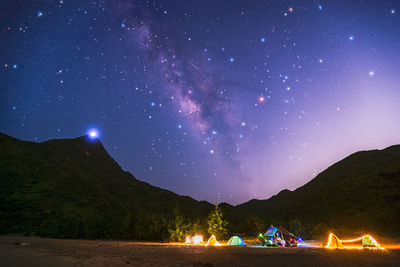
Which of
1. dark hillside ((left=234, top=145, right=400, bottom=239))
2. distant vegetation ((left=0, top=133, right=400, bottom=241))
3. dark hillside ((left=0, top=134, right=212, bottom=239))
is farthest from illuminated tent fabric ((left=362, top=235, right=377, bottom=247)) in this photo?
dark hillside ((left=234, top=145, right=400, bottom=239))

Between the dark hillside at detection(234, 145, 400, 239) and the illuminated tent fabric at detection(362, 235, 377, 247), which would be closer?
the illuminated tent fabric at detection(362, 235, 377, 247)

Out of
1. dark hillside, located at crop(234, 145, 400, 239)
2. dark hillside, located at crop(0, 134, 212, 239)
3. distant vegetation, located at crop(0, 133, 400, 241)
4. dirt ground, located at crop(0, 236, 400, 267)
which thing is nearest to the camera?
dirt ground, located at crop(0, 236, 400, 267)

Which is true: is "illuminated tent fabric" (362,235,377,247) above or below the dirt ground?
below

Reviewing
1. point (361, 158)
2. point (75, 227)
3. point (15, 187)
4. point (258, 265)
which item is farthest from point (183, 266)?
point (361, 158)

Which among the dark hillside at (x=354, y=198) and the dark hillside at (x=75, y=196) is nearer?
the dark hillside at (x=75, y=196)

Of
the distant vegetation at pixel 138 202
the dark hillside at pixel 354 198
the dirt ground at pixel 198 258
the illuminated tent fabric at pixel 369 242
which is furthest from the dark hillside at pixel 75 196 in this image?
the dark hillside at pixel 354 198

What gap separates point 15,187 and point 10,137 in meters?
51.1

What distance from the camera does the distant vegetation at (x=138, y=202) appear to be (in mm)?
35781

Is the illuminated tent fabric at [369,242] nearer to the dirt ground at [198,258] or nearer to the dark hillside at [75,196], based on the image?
the dirt ground at [198,258]

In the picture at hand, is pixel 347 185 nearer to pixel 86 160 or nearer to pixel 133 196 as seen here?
pixel 133 196

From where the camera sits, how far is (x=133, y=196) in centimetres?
11425

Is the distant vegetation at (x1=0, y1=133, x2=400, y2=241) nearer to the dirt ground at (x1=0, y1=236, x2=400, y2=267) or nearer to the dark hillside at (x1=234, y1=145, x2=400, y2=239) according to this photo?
the dark hillside at (x1=234, y1=145, x2=400, y2=239)

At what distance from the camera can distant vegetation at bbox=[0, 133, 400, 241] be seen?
3578 cm

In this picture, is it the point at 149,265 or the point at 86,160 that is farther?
the point at 86,160
